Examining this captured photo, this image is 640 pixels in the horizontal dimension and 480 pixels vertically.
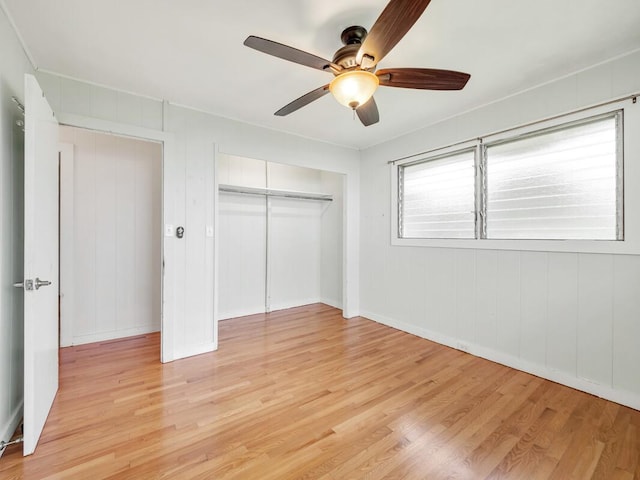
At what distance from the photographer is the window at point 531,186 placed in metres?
2.19

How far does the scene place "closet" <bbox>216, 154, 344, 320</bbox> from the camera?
13.3 feet

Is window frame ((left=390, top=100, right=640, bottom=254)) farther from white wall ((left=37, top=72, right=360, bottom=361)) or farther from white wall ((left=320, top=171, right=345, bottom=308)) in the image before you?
white wall ((left=37, top=72, right=360, bottom=361))

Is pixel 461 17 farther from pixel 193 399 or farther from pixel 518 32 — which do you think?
pixel 193 399

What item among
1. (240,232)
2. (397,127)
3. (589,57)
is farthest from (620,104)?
(240,232)

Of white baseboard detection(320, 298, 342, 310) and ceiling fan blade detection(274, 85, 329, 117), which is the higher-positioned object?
ceiling fan blade detection(274, 85, 329, 117)

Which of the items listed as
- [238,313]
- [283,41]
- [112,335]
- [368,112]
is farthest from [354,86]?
[112,335]

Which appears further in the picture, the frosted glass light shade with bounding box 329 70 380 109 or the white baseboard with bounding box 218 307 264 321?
the white baseboard with bounding box 218 307 264 321

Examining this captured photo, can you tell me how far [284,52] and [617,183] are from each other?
2515 mm

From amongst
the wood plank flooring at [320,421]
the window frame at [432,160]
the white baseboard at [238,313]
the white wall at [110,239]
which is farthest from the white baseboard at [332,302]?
the white wall at [110,239]

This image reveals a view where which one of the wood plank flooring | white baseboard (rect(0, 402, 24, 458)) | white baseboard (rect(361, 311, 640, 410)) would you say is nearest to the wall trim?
the wood plank flooring

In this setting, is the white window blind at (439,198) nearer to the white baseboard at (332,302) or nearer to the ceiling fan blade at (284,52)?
the white baseboard at (332,302)

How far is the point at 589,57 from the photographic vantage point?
2061 mm

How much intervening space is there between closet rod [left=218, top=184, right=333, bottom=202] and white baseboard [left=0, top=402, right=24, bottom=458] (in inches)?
106

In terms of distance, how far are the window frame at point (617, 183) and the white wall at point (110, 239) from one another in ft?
11.3
